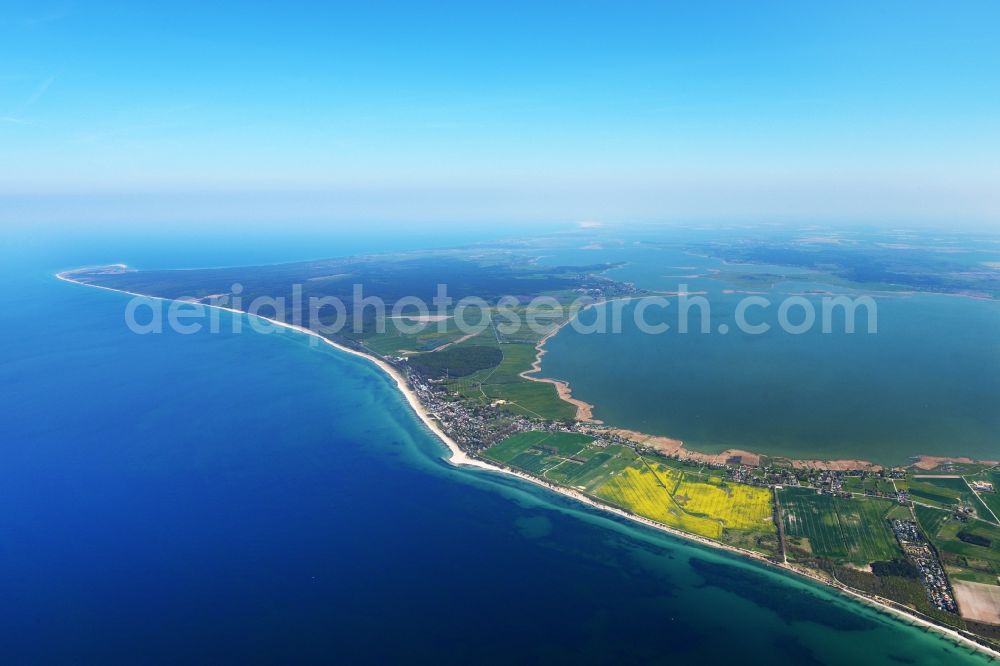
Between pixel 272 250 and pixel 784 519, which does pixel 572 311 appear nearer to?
pixel 784 519

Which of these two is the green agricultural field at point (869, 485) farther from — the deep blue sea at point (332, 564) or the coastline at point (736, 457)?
the deep blue sea at point (332, 564)

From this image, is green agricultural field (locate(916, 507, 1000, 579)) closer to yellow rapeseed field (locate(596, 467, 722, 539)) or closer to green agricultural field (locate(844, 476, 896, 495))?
green agricultural field (locate(844, 476, 896, 495))

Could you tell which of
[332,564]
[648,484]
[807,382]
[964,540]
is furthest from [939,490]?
[332,564]

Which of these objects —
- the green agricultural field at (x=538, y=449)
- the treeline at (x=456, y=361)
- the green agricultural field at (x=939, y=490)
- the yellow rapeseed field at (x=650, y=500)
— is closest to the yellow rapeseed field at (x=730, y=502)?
the yellow rapeseed field at (x=650, y=500)

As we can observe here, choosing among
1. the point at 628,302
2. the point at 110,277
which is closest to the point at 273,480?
the point at 628,302

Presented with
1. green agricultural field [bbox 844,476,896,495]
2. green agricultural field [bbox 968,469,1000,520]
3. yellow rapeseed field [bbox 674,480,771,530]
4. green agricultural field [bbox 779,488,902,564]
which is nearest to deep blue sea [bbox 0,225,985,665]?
green agricultural field [bbox 779,488,902,564]

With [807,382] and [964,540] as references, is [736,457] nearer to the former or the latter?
[964,540]

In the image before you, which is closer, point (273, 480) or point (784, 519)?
point (784, 519)
